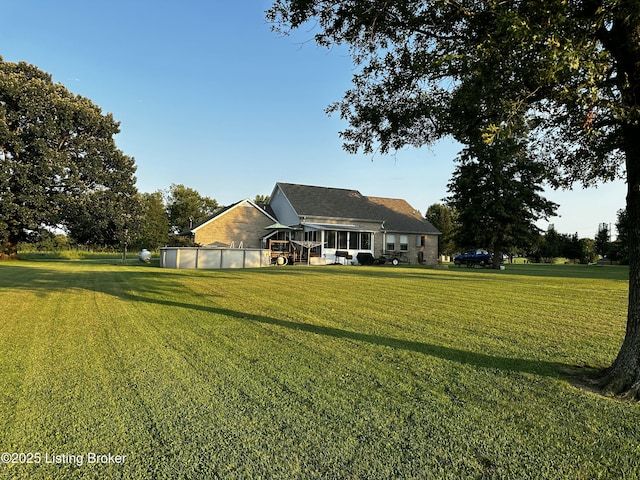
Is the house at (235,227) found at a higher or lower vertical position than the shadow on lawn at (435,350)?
higher

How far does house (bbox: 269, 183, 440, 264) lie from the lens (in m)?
32.0

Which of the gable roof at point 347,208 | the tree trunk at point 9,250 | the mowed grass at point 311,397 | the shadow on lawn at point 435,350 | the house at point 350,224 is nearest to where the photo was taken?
the mowed grass at point 311,397

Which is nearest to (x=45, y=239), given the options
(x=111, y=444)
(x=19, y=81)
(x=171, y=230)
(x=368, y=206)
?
(x=19, y=81)

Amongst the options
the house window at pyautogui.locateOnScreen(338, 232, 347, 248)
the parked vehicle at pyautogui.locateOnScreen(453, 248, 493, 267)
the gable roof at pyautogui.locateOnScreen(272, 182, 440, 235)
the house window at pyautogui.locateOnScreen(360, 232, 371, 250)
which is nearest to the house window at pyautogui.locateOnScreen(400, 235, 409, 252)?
the gable roof at pyautogui.locateOnScreen(272, 182, 440, 235)

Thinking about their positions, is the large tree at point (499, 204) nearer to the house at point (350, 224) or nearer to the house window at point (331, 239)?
the house at point (350, 224)

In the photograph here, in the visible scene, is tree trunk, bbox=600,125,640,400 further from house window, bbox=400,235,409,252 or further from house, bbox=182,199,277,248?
house window, bbox=400,235,409,252

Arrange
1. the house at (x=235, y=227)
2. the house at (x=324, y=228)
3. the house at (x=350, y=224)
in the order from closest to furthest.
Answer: the house at (x=324, y=228)
the house at (x=350, y=224)
the house at (x=235, y=227)

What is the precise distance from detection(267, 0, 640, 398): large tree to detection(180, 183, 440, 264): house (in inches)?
910

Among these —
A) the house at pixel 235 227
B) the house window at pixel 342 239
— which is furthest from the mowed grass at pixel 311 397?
the house at pixel 235 227

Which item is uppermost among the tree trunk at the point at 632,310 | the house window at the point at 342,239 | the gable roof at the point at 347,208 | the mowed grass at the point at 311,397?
the gable roof at the point at 347,208

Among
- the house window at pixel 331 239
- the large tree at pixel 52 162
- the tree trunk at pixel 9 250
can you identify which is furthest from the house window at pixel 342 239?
the tree trunk at pixel 9 250

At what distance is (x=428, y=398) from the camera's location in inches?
146

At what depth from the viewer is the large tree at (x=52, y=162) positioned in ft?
98.3

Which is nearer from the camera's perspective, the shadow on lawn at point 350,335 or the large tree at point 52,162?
the shadow on lawn at point 350,335
